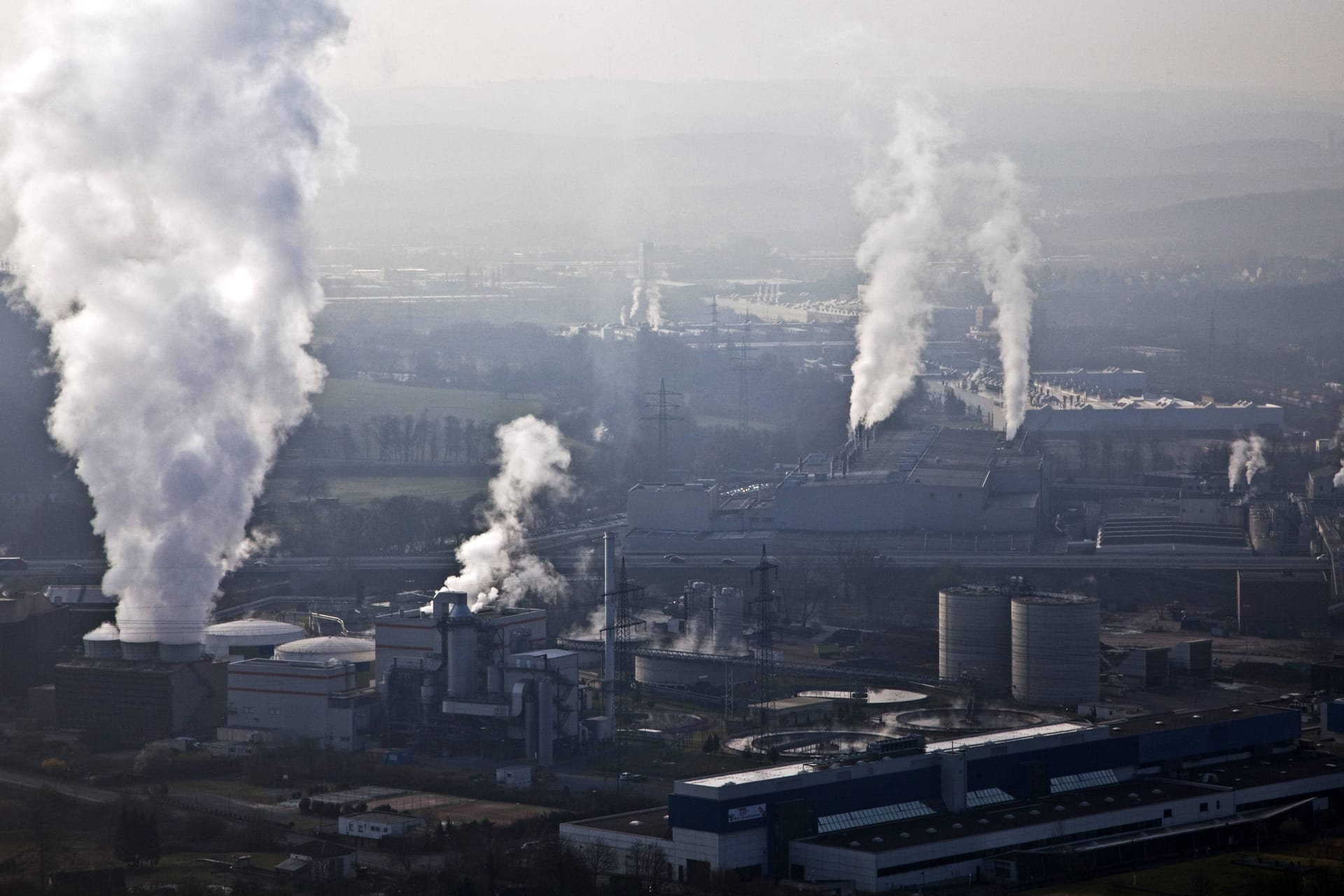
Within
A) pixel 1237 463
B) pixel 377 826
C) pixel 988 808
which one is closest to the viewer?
pixel 988 808

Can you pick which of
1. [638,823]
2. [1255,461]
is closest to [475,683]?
[638,823]

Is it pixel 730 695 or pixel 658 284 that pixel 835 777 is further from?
pixel 658 284

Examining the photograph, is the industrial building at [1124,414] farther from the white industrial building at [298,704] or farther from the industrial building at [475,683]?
the white industrial building at [298,704]

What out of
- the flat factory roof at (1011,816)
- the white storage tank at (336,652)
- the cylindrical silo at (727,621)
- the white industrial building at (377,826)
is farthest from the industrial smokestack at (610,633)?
the flat factory roof at (1011,816)

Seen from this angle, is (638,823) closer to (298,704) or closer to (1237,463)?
(298,704)

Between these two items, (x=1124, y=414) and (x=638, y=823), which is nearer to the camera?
(x=638, y=823)

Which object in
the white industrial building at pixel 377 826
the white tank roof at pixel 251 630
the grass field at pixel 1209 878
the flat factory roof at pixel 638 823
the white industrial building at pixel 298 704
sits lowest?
the grass field at pixel 1209 878
